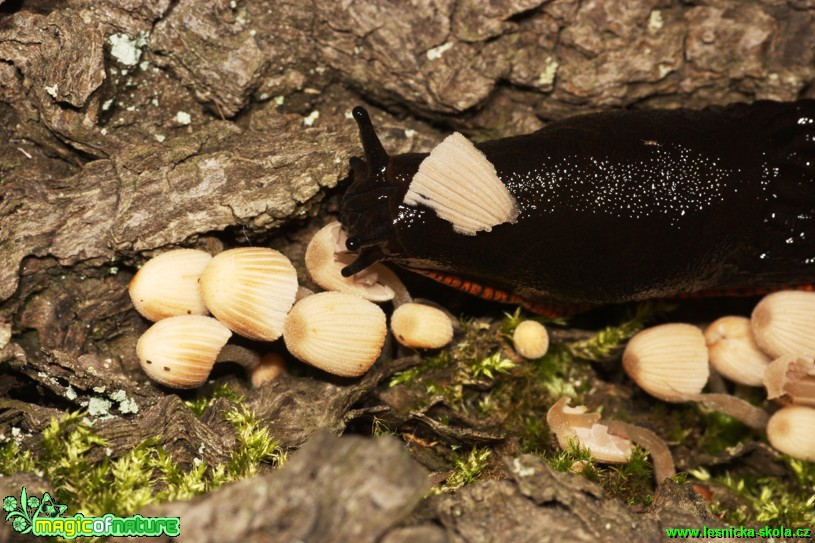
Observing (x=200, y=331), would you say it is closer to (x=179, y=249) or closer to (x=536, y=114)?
(x=179, y=249)

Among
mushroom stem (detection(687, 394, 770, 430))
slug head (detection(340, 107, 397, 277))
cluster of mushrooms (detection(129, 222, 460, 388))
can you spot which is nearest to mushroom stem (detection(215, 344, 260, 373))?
cluster of mushrooms (detection(129, 222, 460, 388))

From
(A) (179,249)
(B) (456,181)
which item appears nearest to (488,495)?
(B) (456,181)

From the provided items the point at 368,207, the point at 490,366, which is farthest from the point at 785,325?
the point at 368,207

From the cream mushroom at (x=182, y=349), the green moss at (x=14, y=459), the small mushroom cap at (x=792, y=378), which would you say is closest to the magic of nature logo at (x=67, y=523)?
the green moss at (x=14, y=459)

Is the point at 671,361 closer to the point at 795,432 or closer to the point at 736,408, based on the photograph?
the point at 736,408

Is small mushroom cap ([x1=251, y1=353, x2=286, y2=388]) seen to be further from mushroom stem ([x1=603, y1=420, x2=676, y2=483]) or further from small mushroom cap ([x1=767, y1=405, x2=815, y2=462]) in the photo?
small mushroom cap ([x1=767, y1=405, x2=815, y2=462])
